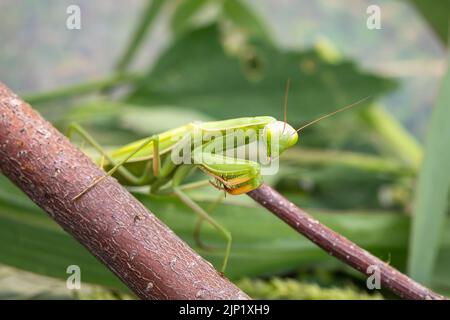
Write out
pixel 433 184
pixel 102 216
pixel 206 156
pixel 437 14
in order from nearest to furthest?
pixel 102 216
pixel 206 156
pixel 433 184
pixel 437 14

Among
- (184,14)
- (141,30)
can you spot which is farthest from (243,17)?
(141,30)

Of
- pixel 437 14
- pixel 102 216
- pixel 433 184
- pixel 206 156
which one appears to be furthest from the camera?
pixel 437 14

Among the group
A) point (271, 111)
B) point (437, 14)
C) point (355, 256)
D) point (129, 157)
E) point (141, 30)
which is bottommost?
point (355, 256)

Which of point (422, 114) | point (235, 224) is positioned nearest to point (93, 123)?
point (235, 224)

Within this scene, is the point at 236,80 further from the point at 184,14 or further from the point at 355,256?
the point at 355,256

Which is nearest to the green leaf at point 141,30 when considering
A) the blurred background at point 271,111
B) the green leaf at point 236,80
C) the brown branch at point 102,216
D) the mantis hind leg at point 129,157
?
the blurred background at point 271,111

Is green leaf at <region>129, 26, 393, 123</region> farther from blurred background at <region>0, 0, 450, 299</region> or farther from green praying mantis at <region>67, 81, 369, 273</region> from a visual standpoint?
green praying mantis at <region>67, 81, 369, 273</region>

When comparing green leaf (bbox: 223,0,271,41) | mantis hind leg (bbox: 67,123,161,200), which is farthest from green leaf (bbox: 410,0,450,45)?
mantis hind leg (bbox: 67,123,161,200)
